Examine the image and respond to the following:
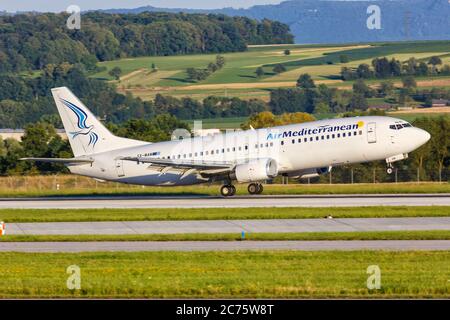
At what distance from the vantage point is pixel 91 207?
52.1 metres

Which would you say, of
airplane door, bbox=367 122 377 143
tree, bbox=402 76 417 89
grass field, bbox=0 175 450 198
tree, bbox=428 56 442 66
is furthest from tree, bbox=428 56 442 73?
airplane door, bbox=367 122 377 143

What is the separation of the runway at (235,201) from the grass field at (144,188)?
3.41m

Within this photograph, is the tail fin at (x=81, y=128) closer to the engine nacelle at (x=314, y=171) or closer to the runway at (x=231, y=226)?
the engine nacelle at (x=314, y=171)

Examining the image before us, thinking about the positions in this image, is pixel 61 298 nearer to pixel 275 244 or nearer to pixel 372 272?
pixel 372 272

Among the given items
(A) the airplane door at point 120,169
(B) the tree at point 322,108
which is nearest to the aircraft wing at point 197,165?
(A) the airplane door at point 120,169

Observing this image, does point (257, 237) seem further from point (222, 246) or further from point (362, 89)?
point (362, 89)

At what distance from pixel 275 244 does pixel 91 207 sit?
19286 mm

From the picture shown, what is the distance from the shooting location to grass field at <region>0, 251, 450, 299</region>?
2477 cm

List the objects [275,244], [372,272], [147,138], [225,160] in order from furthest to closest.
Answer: [147,138] → [225,160] → [275,244] → [372,272]

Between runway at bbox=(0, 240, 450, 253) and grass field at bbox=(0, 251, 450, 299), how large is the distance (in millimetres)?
1617

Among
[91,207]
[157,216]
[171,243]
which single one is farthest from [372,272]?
[91,207]

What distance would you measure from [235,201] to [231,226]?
43.1 ft

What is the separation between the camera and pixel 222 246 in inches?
1359

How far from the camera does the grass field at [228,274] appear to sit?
81.3 ft
